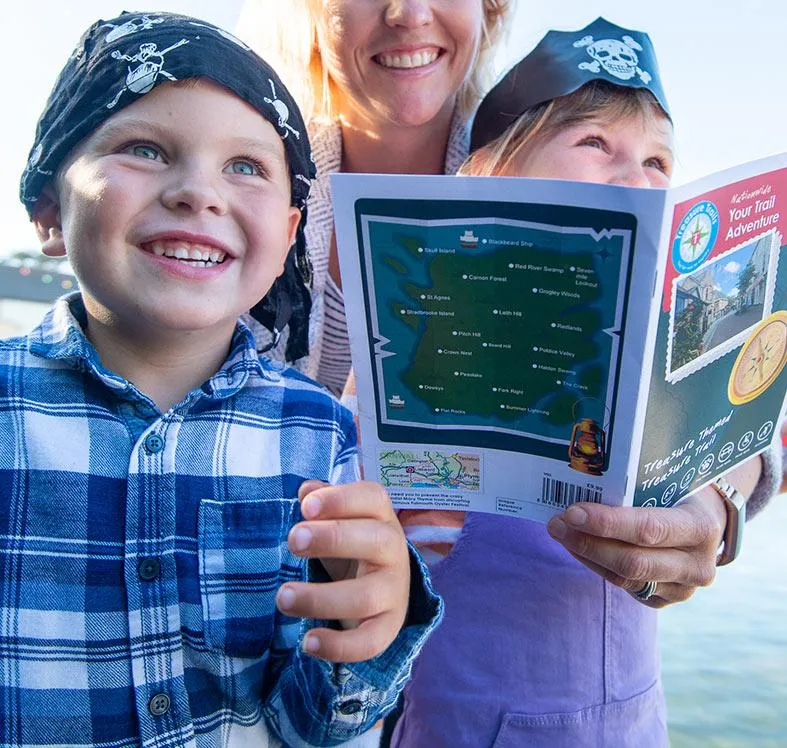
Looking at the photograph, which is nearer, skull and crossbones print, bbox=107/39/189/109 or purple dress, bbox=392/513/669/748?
skull and crossbones print, bbox=107/39/189/109

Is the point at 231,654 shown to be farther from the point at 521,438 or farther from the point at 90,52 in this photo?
the point at 90,52

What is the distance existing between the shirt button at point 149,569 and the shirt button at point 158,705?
12 cm

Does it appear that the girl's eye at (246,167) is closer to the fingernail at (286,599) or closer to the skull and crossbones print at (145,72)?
the skull and crossbones print at (145,72)

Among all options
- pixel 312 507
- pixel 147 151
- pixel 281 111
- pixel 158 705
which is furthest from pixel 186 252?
pixel 158 705

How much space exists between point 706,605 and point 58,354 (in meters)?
3.11

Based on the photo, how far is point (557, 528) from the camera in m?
1.04

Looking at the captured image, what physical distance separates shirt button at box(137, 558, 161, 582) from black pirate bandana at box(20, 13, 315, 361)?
0.49 m

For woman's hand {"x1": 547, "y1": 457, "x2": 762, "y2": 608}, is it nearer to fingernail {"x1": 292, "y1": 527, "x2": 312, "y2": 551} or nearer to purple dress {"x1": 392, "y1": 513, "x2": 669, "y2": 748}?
purple dress {"x1": 392, "y1": 513, "x2": 669, "y2": 748}

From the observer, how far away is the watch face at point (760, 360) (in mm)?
1087

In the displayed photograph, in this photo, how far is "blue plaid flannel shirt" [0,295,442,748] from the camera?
3.02 feet

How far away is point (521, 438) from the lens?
1.03 m

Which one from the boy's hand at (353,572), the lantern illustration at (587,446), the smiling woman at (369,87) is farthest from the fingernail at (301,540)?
the smiling woman at (369,87)

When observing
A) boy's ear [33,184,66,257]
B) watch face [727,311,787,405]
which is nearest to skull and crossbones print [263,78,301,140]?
boy's ear [33,184,66,257]

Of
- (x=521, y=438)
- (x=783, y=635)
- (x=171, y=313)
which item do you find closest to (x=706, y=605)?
(x=783, y=635)
